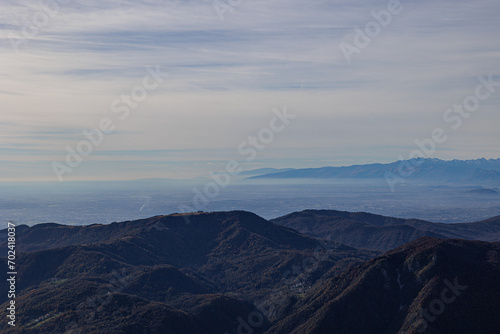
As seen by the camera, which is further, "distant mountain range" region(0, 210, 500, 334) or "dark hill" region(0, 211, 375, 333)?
"dark hill" region(0, 211, 375, 333)

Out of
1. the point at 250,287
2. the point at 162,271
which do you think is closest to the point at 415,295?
the point at 250,287

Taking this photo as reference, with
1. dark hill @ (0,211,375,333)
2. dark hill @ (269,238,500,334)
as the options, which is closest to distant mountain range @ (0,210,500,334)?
dark hill @ (269,238,500,334)

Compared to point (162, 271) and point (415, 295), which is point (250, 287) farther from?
point (415, 295)

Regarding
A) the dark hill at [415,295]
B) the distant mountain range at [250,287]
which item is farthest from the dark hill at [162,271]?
the dark hill at [415,295]

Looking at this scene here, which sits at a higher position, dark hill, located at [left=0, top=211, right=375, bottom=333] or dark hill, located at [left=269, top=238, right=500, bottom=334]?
dark hill, located at [left=0, top=211, right=375, bottom=333]

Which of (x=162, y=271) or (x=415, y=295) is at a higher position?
(x=162, y=271)

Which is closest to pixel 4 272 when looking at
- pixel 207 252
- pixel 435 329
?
pixel 207 252

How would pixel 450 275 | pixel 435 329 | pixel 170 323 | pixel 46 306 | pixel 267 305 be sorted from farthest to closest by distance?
pixel 267 305 → pixel 46 306 → pixel 170 323 → pixel 450 275 → pixel 435 329

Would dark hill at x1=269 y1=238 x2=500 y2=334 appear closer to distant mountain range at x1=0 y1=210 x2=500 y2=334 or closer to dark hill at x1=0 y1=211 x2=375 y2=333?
distant mountain range at x1=0 y1=210 x2=500 y2=334

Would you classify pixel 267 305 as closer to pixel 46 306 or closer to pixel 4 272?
pixel 46 306
